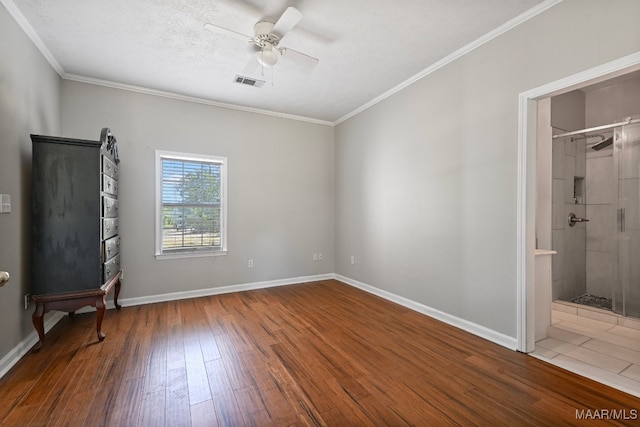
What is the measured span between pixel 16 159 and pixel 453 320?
4282mm

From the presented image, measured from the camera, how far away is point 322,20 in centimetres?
242

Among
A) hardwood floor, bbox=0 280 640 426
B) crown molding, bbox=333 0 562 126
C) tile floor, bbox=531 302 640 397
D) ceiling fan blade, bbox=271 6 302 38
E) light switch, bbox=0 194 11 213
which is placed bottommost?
hardwood floor, bbox=0 280 640 426

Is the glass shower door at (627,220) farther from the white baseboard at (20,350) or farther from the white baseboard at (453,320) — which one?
the white baseboard at (20,350)

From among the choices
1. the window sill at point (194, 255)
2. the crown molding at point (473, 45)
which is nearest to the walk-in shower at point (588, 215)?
the crown molding at point (473, 45)

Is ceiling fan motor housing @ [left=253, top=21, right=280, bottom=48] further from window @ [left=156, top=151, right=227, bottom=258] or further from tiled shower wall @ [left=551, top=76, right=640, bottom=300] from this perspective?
tiled shower wall @ [left=551, top=76, right=640, bottom=300]

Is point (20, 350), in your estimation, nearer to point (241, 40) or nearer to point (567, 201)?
point (241, 40)

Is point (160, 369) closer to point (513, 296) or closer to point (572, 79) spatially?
point (513, 296)

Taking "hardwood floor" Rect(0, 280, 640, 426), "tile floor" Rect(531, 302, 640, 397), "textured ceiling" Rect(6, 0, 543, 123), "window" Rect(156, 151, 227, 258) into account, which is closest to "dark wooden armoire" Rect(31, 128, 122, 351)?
"hardwood floor" Rect(0, 280, 640, 426)

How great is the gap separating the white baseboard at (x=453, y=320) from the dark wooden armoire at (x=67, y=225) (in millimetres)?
3230

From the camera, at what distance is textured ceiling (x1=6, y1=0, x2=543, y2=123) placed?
7.40 ft

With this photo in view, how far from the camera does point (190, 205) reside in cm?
407

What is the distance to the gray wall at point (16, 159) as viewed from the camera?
215cm

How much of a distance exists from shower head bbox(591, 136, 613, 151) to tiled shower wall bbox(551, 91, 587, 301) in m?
0.13

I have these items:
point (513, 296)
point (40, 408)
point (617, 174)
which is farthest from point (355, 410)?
point (617, 174)
